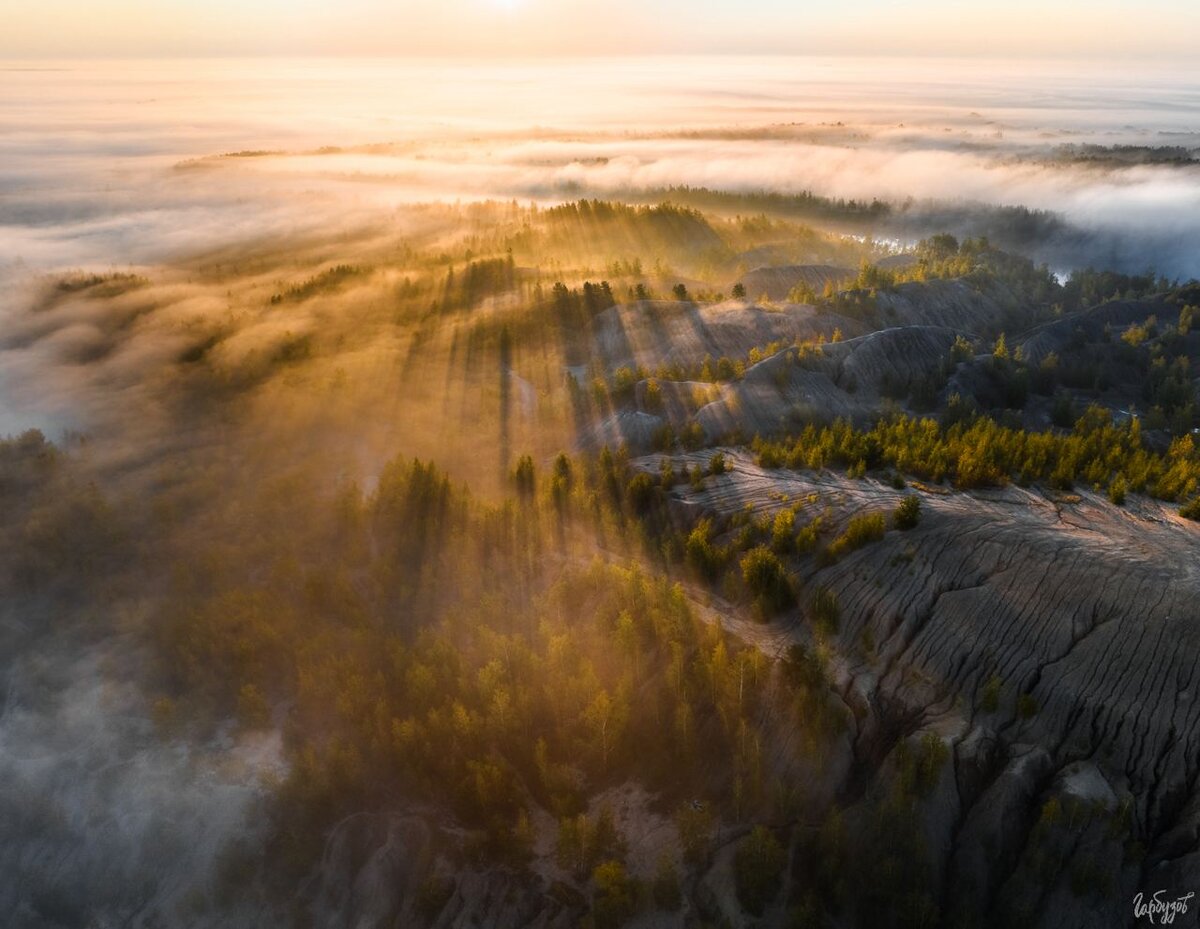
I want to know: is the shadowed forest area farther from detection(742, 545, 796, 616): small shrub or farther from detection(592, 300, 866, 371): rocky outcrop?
detection(592, 300, 866, 371): rocky outcrop

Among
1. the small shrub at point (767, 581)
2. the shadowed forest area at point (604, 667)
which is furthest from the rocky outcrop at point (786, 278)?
the small shrub at point (767, 581)

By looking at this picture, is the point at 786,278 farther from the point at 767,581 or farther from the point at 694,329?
the point at 767,581

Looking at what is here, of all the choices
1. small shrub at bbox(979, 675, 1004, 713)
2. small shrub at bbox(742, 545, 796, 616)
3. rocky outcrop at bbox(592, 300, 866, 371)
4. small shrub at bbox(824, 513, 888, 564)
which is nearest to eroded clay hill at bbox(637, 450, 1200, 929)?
small shrub at bbox(979, 675, 1004, 713)

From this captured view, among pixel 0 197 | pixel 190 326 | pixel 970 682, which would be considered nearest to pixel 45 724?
pixel 970 682

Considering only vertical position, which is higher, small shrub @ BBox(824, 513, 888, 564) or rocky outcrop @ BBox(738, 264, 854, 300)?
small shrub @ BBox(824, 513, 888, 564)

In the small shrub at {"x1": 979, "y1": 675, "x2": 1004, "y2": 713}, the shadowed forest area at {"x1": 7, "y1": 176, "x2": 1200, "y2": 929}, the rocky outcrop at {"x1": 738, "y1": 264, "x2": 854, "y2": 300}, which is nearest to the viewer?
the shadowed forest area at {"x1": 7, "y1": 176, "x2": 1200, "y2": 929}

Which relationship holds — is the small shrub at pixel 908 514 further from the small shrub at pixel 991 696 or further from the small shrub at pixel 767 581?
the small shrub at pixel 991 696

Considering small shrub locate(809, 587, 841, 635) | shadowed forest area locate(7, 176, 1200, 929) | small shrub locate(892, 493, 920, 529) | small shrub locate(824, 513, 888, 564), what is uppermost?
small shrub locate(892, 493, 920, 529)

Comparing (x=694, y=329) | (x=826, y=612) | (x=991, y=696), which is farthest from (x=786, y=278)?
(x=991, y=696)

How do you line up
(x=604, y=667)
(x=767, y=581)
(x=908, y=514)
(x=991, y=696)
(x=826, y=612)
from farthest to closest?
1. (x=908, y=514)
2. (x=767, y=581)
3. (x=604, y=667)
4. (x=826, y=612)
5. (x=991, y=696)

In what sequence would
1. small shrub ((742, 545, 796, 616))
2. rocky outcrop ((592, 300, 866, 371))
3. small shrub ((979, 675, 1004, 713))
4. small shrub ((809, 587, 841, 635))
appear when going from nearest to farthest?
small shrub ((979, 675, 1004, 713)) < small shrub ((809, 587, 841, 635)) < small shrub ((742, 545, 796, 616)) < rocky outcrop ((592, 300, 866, 371))

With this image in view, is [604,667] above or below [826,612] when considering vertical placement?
below

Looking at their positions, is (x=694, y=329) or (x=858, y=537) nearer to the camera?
(x=858, y=537)
